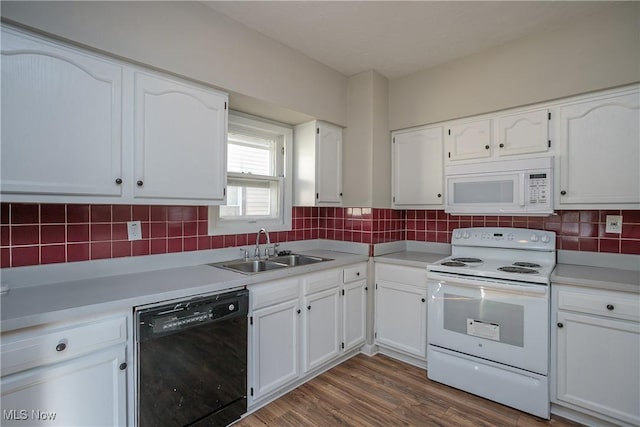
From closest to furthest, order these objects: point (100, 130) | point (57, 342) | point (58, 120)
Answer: point (57, 342) → point (58, 120) → point (100, 130)

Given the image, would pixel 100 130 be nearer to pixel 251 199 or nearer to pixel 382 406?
pixel 251 199

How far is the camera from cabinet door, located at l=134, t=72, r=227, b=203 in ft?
5.79

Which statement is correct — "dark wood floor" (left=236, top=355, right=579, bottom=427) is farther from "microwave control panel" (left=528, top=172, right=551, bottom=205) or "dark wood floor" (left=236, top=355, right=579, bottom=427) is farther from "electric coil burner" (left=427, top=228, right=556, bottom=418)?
"microwave control panel" (left=528, top=172, right=551, bottom=205)

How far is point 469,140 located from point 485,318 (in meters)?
1.39

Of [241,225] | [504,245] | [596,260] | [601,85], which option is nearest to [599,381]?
[596,260]

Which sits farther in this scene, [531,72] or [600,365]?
[531,72]

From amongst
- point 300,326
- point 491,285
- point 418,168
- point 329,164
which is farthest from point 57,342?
point 418,168

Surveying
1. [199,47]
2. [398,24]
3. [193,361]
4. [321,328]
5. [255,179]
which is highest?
[398,24]

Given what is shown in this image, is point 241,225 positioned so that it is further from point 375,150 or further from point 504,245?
point 504,245

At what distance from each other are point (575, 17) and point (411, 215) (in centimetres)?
191

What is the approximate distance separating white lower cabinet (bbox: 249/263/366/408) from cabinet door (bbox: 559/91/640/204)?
1674 mm

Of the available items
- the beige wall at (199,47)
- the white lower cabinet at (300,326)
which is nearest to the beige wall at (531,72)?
the beige wall at (199,47)

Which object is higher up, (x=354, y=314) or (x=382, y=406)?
(x=354, y=314)

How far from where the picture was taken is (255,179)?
2770 millimetres
